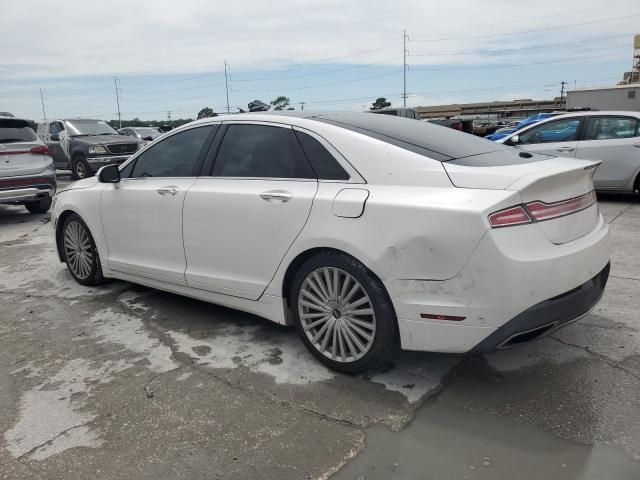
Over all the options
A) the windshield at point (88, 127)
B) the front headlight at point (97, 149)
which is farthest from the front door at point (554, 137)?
the windshield at point (88, 127)

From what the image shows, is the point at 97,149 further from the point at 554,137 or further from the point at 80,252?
the point at 554,137

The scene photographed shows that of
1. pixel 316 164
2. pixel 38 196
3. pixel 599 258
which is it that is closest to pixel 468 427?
pixel 599 258

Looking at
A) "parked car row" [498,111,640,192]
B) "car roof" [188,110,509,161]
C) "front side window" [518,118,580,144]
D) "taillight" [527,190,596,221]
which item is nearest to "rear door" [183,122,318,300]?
"car roof" [188,110,509,161]

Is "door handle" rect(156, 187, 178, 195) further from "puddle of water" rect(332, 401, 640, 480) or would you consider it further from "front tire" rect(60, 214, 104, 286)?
"puddle of water" rect(332, 401, 640, 480)

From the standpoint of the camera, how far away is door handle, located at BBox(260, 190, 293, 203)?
338 cm

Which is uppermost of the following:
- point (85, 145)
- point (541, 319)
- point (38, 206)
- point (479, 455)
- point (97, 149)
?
point (85, 145)

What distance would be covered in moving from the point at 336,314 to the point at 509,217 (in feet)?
3.70

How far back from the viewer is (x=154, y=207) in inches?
167

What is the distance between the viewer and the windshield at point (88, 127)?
15015 mm

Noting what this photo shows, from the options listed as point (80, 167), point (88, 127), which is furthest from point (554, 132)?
point (88, 127)

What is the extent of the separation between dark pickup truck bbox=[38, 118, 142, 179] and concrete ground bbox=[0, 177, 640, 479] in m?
A: 10.8

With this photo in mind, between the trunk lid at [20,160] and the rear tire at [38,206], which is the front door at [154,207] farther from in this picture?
the rear tire at [38,206]

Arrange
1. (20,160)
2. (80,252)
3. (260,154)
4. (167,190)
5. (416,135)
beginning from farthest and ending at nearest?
(20,160) < (80,252) < (167,190) < (260,154) < (416,135)

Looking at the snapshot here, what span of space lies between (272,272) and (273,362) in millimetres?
580
